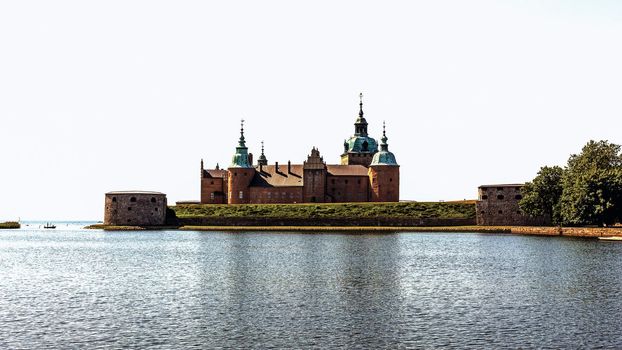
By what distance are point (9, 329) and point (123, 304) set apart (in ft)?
22.7

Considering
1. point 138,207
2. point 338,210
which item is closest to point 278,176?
point 338,210

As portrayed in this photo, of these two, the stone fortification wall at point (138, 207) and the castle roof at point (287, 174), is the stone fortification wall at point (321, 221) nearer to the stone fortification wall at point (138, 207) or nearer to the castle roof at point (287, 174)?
the stone fortification wall at point (138, 207)

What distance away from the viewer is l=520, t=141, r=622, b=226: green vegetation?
8256 cm

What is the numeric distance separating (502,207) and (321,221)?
27.3 metres

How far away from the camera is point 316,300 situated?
3488cm

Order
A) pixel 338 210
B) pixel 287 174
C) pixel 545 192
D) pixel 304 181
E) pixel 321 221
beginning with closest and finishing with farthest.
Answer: pixel 545 192, pixel 321 221, pixel 338 210, pixel 304 181, pixel 287 174

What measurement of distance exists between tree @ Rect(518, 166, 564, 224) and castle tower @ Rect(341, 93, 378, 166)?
5022 centimetres

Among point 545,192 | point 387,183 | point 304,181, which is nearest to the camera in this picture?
Answer: point 545,192

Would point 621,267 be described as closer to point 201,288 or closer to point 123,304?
point 201,288

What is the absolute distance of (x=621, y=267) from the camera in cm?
4875

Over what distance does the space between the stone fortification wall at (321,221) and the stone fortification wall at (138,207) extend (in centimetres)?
385

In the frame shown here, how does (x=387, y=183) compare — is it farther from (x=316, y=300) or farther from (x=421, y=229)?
(x=316, y=300)

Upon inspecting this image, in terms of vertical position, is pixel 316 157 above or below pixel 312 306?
above

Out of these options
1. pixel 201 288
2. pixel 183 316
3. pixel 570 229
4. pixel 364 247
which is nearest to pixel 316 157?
pixel 570 229
